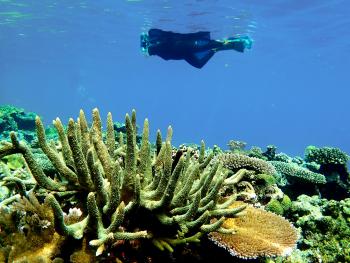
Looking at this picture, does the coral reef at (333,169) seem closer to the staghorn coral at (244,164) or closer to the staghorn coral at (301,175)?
the staghorn coral at (301,175)

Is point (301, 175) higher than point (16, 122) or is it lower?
higher

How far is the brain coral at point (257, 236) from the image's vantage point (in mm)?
3400

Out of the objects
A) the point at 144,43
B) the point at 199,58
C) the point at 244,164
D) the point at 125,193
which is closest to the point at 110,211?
the point at 125,193

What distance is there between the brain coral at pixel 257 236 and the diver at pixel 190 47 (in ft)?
42.6

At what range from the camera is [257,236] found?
144 inches

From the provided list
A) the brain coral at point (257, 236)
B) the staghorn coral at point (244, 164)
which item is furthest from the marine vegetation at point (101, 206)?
the staghorn coral at point (244, 164)

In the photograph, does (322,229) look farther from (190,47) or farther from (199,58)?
(190,47)

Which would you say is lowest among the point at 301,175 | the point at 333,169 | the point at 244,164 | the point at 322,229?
the point at 333,169

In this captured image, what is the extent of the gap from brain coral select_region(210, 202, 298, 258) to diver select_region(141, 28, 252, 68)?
42.6ft

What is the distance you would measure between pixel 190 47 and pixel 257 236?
1434cm

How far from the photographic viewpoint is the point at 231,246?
3.41 metres

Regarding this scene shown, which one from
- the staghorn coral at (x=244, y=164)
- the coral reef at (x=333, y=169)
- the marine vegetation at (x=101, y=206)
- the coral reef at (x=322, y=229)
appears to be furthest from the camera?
the coral reef at (x=333, y=169)

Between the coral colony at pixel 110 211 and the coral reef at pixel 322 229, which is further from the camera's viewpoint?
the coral reef at pixel 322 229

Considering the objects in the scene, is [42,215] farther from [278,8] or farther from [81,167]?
[278,8]
